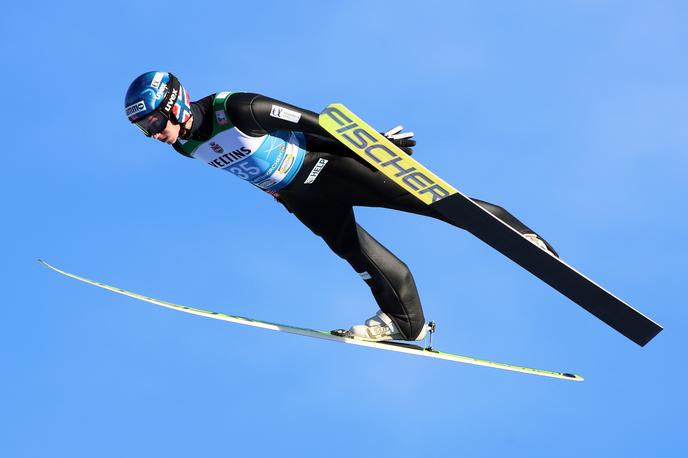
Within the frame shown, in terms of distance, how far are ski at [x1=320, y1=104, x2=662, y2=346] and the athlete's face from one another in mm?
1492

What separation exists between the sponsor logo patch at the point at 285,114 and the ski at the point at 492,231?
473mm

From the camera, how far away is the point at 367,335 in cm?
1037

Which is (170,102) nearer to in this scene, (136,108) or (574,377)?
(136,108)

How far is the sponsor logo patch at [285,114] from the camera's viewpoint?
866cm

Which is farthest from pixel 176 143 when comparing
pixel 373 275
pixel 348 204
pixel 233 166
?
pixel 373 275

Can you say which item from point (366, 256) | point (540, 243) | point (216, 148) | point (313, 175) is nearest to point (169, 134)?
point (216, 148)

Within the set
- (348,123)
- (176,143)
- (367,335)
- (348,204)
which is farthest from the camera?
(367,335)

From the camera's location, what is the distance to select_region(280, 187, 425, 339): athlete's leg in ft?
31.9

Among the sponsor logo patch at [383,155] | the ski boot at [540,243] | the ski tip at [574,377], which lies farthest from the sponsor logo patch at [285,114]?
the ski tip at [574,377]

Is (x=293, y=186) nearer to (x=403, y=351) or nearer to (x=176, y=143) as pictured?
(x=176, y=143)

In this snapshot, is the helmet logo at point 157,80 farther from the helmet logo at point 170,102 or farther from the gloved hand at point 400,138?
the gloved hand at point 400,138

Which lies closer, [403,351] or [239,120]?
[239,120]

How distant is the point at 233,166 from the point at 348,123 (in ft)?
4.26

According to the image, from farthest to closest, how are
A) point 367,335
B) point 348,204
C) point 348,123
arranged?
point 367,335, point 348,204, point 348,123
